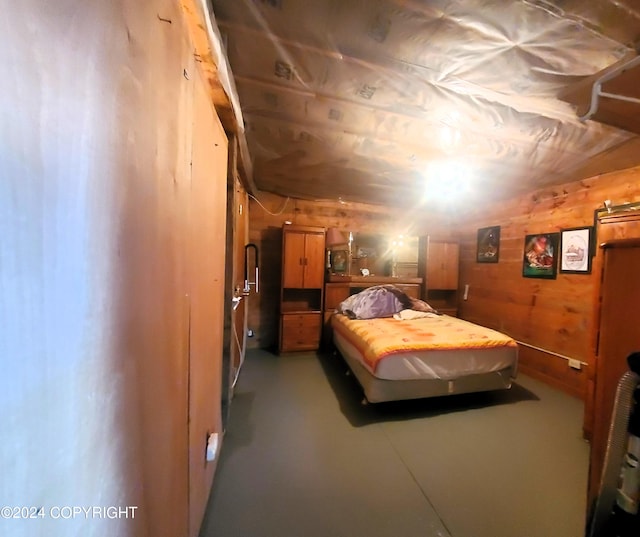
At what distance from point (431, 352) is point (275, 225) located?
2742mm

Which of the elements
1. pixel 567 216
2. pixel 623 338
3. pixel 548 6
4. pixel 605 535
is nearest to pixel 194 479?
pixel 605 535

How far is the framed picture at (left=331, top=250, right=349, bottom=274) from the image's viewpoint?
4.09 m

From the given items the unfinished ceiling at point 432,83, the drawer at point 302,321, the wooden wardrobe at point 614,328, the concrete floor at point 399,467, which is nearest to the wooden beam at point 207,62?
the unfinished ceiling at point 432,83

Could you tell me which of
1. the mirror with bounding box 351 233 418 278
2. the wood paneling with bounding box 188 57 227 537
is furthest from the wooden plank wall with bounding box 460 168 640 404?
the wood paneling with bounding box 188 57 227 537

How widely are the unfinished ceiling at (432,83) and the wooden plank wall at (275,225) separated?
1.15 metres

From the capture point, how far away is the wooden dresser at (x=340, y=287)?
385 cm

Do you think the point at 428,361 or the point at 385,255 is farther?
the point at 385,255

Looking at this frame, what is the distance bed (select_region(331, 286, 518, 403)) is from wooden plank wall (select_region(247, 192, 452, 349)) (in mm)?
1628

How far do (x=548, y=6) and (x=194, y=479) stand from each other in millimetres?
2456

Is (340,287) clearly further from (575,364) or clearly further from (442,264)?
(575,364)

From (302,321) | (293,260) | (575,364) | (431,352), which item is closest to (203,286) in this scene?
(431,352)

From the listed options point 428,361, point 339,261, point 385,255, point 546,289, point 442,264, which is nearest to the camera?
point 428,361

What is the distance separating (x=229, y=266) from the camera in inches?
74.4

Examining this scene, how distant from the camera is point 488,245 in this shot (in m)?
3.86
